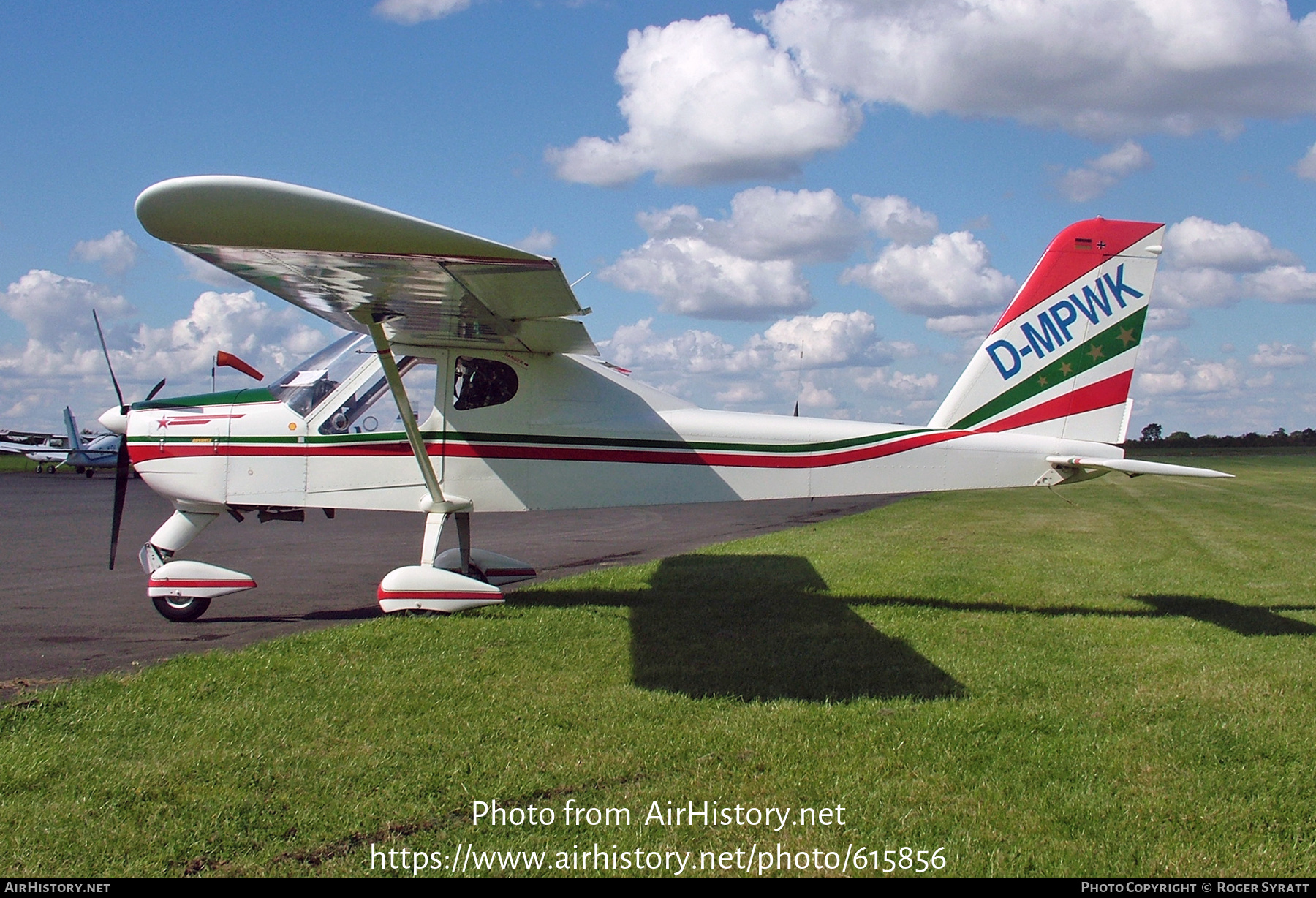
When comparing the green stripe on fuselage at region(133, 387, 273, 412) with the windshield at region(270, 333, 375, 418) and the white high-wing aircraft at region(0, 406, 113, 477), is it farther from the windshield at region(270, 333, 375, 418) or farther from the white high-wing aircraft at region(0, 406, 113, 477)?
the white high-wing aircraft at region(0, 406, 113, 477)

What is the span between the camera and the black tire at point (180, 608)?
24.8 ft

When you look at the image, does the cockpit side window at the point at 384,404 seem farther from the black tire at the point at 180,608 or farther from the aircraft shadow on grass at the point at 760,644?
the aircraft shadow on grass at the point at 760,644

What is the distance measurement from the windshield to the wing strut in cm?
29

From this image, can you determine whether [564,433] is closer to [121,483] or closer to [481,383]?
[481,383]

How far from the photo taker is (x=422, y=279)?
5930mm

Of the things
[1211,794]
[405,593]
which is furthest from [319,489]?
[1211,794]

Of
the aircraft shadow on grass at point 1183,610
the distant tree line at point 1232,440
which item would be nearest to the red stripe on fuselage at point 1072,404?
the aircraft shadow on grass at point 1183,610

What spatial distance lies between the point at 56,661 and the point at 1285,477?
4571cm

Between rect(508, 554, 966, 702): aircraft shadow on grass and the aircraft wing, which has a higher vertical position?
the aircraft wing

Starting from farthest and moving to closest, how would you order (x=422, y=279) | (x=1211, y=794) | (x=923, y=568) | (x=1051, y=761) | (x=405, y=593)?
(x=923, y=568) < (x=405, y=593) < (x=422, y=279) < (x=1051, y=761) < (x=1211, y=794)

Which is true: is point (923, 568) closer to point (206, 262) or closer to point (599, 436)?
point (599, 436)

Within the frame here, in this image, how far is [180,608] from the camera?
7605mm

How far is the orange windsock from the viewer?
835 cm

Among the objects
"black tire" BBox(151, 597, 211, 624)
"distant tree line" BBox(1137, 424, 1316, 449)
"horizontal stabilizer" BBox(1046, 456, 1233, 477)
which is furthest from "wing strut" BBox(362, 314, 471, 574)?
"distant tree line" BBox(1137, 424, 1316, 449)
